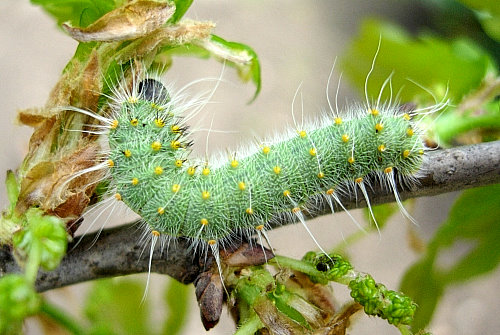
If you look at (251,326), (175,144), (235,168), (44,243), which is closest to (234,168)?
(235,168)

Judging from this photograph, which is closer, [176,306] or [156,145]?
[156,145]

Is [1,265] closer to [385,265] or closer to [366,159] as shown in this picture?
[366,159]

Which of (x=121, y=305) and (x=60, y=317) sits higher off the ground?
(x=60, y=317)

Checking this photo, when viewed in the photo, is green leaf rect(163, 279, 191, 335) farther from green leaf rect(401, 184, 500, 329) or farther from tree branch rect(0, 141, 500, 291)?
green leaf rect(401, 184, 500, 329)

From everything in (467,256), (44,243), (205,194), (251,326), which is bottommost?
(467,256)

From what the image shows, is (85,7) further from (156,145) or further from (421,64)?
(421,64)

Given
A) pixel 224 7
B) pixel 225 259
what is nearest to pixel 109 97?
pixel 225 259
